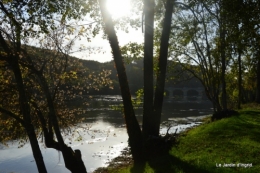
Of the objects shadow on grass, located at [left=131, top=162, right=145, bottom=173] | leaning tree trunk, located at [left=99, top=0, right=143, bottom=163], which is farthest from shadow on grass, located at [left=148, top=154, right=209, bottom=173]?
leaning tree trunk, located at [left=99, top=0, right=143, bottom=163]

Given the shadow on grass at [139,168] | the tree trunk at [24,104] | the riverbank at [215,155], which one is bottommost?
the shadow on grass at [139,168]

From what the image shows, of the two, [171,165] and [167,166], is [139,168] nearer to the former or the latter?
[167,166]

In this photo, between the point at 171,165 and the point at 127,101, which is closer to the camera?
the point at 171,165

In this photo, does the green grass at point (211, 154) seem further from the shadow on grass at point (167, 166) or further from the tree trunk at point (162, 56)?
the tree trunk at point (162, 56)

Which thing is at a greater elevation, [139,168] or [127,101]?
[127,101]

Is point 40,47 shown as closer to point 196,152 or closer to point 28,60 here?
point 28,60

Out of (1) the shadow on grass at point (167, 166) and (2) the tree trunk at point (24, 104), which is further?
(2) the tree trunk at point (24, 104)

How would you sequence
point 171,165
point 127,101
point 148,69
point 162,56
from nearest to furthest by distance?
1. point 171,165
2. point 127,101
3. point 148,69
4. point 162,56

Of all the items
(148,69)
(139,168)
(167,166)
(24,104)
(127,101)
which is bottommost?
(139,168)

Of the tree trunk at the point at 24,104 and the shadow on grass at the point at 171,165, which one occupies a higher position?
the tree trunk at the point at 24,104

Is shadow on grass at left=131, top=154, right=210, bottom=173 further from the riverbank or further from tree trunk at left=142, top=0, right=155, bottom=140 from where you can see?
tree trunk at left=142, top=0, right=155, bottom=140

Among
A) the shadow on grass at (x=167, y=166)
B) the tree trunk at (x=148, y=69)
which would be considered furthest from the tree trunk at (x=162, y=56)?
the shadow on grass at (x=167, y=166)

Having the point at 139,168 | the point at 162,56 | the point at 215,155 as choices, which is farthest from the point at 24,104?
the point at 215,155

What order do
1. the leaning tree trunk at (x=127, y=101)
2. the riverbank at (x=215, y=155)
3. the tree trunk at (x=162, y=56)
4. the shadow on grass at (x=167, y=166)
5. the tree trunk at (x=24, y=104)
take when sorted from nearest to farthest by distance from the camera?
1. the riverbank at (x=215, y=155)
2. the shadow on grass at (x=167, y=166)
3. the tree trunk at (x=24, y=104)
4. the leaning tree trunk at (x=127, y=101)
5. the tree trunk at (x=162, y=56)
